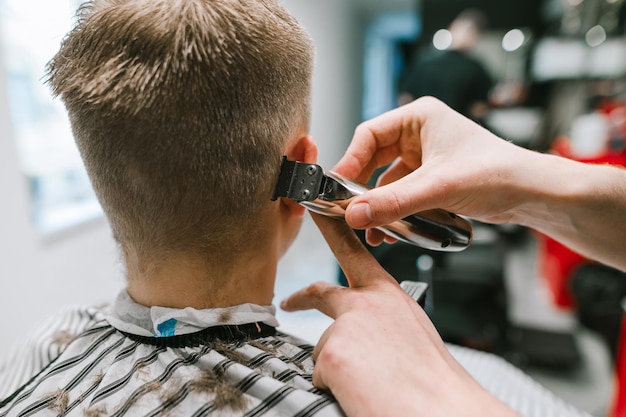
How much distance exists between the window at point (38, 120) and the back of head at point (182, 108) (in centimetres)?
132

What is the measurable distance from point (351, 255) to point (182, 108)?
410mm

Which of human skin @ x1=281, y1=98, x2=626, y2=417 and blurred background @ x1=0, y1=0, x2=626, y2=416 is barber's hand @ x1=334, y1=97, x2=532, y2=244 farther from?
blurred background @ x1=0, y1=0, x2=626, y2=416

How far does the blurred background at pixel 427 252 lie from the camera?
74.5 inches

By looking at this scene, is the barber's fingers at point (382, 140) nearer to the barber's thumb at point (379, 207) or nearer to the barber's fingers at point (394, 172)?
the barber's fingers at point (394, 172)

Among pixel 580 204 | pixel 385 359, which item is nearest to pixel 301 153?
pixel 385 359

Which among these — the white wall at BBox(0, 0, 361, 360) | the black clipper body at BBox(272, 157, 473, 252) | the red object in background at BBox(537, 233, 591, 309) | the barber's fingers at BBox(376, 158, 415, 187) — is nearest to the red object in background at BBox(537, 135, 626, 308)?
the red object in background at BBox(537, 233, 591, 309)

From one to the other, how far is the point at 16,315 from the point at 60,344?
3.93ft

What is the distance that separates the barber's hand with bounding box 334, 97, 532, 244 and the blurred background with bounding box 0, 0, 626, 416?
0.14m

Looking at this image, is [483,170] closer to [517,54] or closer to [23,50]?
[23,50]

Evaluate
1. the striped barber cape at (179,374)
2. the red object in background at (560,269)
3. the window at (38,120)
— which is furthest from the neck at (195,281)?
the red object in background at (560,269)

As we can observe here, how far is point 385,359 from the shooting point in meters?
0.62

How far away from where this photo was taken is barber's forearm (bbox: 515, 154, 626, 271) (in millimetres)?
922

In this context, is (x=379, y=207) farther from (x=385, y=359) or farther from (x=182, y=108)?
(x=182, y=108)

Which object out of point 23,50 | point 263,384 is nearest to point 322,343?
point 263,384
